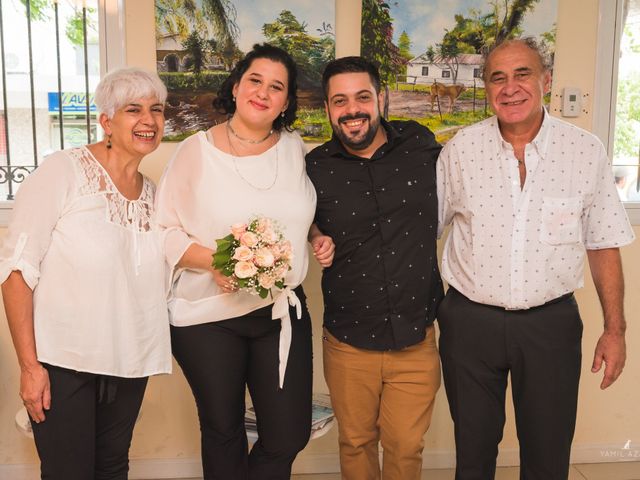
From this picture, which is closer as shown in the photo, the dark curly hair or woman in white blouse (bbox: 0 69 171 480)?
woman in white blouse (bbox: 0 69 171 480)

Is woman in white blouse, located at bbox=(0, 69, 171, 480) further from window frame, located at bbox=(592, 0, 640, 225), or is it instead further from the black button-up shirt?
window frame, located at bbox=(592, 0, 640, 225)

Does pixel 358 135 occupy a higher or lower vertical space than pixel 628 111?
lower

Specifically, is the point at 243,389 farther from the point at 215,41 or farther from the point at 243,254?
the point at 215,41

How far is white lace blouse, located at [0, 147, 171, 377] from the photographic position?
1.74m

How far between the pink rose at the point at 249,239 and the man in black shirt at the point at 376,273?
1.51ft

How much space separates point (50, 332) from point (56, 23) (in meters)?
1.69

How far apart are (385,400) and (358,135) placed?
100 cm

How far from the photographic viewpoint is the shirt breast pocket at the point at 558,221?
1977 millimetres

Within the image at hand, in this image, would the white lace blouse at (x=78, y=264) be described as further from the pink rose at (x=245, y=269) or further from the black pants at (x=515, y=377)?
the black pants at (x=515, y=377)

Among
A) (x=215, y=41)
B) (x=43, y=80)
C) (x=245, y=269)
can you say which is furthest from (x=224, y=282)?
(x=43, y=80)

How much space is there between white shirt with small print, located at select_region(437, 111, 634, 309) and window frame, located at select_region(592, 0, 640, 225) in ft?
3.36

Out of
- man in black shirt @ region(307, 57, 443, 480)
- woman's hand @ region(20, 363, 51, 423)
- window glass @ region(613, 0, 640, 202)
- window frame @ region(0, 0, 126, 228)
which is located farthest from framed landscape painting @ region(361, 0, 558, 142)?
woman's hand @ region(20, 363, 51, 423)

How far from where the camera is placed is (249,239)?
1.74m

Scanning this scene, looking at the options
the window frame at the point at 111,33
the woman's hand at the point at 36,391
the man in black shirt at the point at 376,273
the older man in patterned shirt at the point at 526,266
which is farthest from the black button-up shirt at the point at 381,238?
the window frame at the point at 111,33
